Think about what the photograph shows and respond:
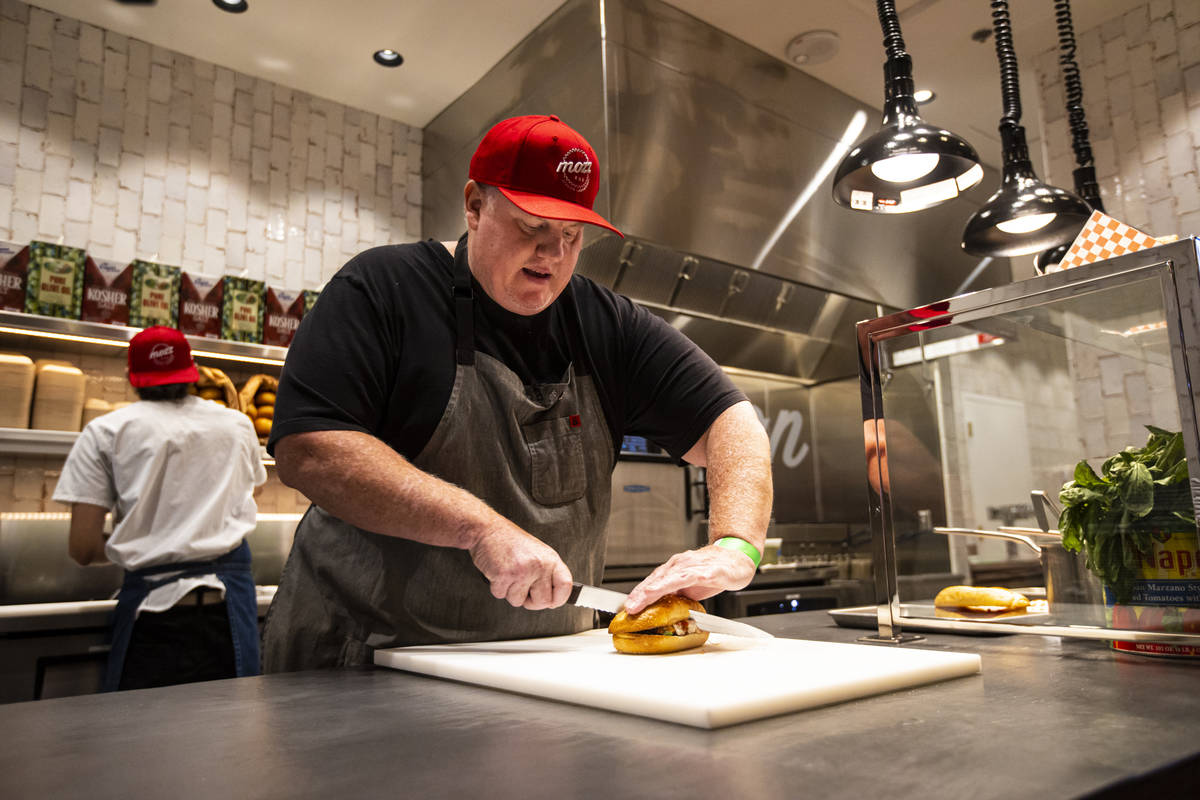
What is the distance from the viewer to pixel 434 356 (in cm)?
140

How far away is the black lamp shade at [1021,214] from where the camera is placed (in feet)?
7.22

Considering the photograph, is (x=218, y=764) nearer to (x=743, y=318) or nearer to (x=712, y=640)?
(x=712, y=640)

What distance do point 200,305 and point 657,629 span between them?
3.00 metres

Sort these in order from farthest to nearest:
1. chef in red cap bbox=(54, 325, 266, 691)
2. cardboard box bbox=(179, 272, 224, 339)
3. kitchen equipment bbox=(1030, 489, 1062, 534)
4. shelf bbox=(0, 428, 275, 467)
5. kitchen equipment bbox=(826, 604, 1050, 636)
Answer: cardboard box bbox=(179, 272, 224, 339)
shelf bbox=(0, 428, 275, 467)
chef in red cap bbox=(54, 325, 266, 691)
kitchen equipment bbox=(1030, 489, 1062, 534)
kitchen equipment bbox=(826, 604, 1050, 636)

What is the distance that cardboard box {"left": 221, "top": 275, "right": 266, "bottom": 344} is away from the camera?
11.5 ft

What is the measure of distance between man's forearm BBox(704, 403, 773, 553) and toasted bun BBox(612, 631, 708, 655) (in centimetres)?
29

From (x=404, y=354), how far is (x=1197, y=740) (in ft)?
3.74

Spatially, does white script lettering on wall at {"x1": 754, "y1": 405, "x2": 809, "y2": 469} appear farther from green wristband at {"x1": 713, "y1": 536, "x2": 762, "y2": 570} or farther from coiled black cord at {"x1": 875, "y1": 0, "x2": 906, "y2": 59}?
green wristband at {"x1": 713, "y1": 536, "x2": 762, "y2": 570}

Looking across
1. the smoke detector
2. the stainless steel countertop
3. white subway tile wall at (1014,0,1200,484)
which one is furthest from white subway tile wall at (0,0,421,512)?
white subway tile wall at (1014,0,1200,484)

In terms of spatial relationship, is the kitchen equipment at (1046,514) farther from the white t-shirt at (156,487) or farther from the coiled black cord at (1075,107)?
the white t-shirt at (156,487)

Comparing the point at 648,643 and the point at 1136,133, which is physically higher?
the point at 1136,133

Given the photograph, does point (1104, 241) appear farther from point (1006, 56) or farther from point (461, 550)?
point (461, 550)

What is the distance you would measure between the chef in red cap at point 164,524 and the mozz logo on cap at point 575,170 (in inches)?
74.3

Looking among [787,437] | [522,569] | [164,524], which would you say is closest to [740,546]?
[522,569]
